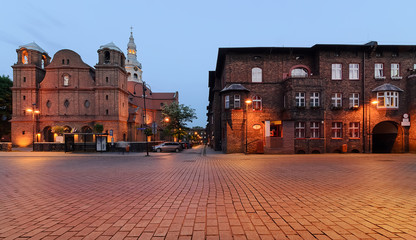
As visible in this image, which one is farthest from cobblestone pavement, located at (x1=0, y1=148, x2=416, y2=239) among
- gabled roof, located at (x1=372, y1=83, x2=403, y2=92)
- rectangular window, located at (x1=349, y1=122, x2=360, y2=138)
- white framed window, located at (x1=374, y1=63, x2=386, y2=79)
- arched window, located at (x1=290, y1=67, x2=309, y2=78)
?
white framed window, located at (x1=374, y1=63, x2=386, y2=79)

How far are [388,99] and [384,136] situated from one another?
5.08 metres

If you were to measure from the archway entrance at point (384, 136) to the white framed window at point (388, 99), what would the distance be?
251 centimetres

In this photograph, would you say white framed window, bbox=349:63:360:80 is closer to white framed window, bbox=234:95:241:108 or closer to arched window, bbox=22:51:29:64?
white framed window, bbox=234:95:241:108

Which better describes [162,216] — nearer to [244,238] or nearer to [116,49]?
[244,238]

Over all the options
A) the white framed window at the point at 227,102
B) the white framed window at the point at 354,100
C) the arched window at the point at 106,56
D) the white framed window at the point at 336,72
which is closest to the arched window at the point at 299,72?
the white framed window at the point at 336,72

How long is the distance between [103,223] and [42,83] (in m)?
48.9

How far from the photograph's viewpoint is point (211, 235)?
3.63m

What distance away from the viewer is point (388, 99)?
2333 cm

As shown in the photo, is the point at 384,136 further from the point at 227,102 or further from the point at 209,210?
the point at 209,210

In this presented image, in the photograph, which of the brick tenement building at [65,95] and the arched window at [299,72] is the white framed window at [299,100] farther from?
the brick tenement building at [65,95]

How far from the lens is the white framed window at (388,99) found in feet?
76.3

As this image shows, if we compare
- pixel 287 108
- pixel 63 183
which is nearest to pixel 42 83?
pixel 63 183

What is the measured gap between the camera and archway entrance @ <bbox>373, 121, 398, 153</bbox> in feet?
79.0

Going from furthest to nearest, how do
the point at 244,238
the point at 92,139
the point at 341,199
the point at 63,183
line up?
the point at 92,139 → the point at 63,183 → the point at 341,199 → the point at 244,238
